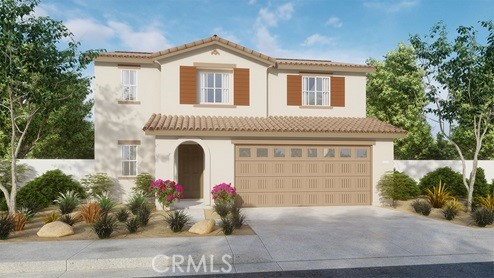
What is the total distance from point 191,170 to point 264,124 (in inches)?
180

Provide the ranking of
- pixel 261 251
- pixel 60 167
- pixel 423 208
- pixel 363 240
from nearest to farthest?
1. pixel 261 251
2. pixel 363 240
3. pixel 423 208
4. pixel 60 167

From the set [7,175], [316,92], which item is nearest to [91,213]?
[7,175]

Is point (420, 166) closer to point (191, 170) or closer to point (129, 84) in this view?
point (191, 170)

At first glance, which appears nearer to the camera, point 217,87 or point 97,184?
point 97,184

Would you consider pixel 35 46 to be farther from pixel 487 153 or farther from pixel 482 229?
pixel 487 153

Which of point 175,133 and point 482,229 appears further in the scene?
point 175,133

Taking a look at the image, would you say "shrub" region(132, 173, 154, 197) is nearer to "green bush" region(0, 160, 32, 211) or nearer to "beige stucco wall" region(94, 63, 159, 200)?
"beige stucco wall" region(94, 63, 159, 200)

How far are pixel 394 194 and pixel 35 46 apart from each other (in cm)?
1480

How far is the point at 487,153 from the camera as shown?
90.9 feet

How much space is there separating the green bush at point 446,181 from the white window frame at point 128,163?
1462cm

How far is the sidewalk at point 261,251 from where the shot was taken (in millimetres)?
7078

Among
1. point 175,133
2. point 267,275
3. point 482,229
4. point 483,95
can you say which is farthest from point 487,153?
point 267,275

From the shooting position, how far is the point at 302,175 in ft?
51.1

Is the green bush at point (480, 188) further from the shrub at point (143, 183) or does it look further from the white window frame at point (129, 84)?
the white window frame at point (129, 84)
